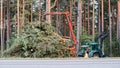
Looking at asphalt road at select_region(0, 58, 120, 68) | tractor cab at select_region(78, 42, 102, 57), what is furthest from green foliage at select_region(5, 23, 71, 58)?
asphalt road at select_region(0, 58, 120, 68)

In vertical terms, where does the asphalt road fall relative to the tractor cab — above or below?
→ above

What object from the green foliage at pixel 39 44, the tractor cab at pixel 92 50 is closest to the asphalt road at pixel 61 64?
the green foliage at pixel 39 44

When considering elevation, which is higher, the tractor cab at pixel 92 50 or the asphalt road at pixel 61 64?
the asphalt road at pixel 61 64

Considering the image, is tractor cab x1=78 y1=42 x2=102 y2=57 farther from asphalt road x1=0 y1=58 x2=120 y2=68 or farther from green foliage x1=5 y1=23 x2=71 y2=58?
asphalt road x1=0 y1=58 x2=120 y2=68

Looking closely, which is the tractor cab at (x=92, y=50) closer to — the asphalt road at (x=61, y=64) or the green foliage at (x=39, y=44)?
the green foliage at (x=39, y=44)

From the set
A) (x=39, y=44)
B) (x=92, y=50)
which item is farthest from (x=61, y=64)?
(x=92, y=50)

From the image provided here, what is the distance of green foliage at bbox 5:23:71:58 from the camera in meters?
10.1

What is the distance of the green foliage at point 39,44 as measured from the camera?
1011 cm

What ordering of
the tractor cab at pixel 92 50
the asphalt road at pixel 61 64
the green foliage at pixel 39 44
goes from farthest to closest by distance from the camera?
the tractor cab at pixel 92 50 → the green foliage at pixel 39 44 → the asphalt road at pixel 61 64

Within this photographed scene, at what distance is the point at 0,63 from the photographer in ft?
4.57

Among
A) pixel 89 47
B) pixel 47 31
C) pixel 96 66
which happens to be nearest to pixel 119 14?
pixel 89 47

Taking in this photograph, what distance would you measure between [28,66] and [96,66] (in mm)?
297

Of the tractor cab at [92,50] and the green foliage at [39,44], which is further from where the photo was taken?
the tractor cab at [92,50]

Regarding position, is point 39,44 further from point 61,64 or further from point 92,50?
point 61,64
